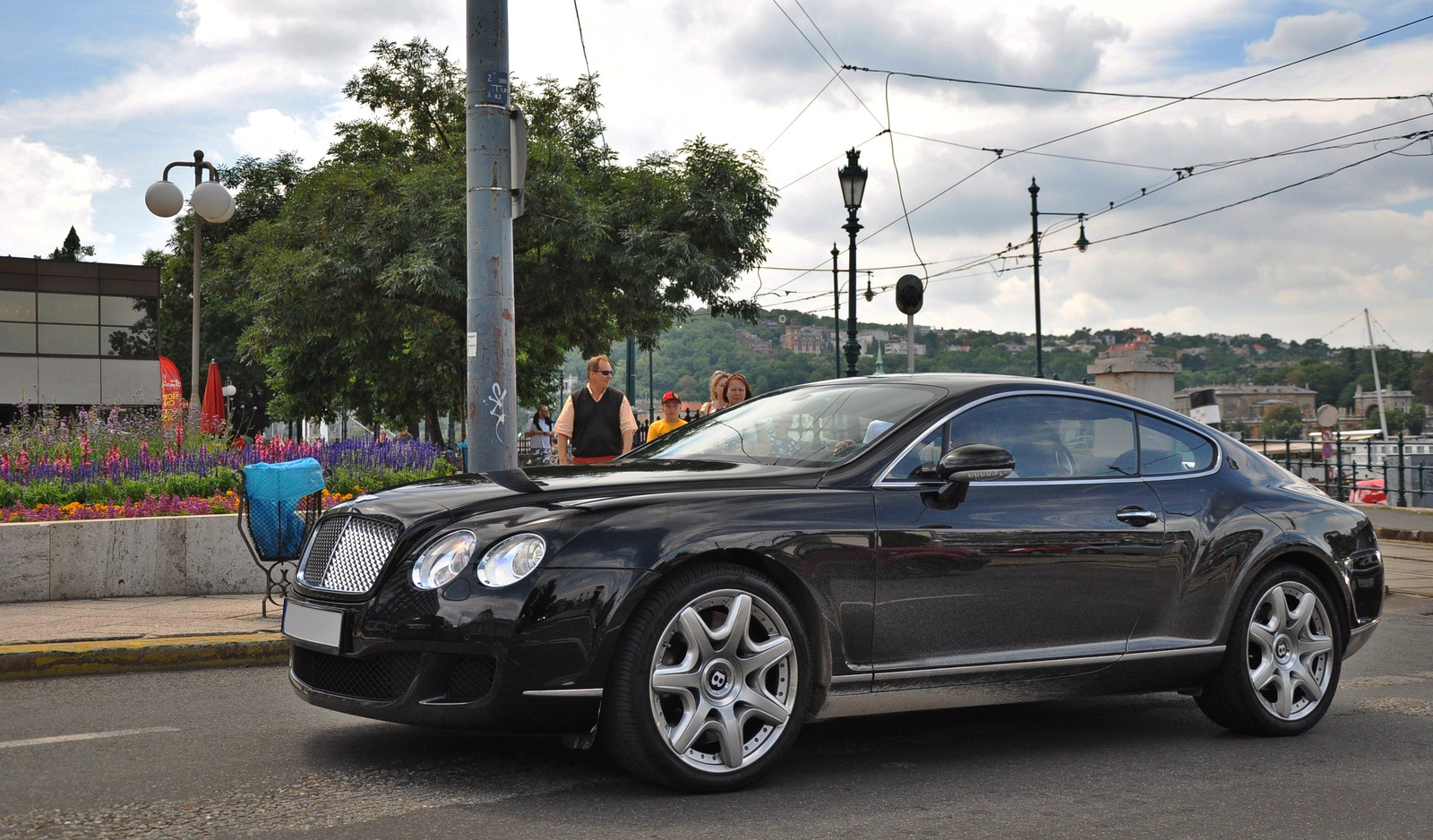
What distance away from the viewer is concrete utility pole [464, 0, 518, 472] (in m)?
8.68

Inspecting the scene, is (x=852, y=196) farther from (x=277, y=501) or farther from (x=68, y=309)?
(x=68, y=309)

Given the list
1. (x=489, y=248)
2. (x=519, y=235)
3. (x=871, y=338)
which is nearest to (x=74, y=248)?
(x=871, y=338)

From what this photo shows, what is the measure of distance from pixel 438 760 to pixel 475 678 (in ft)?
2.58

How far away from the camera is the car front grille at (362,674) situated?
429cm

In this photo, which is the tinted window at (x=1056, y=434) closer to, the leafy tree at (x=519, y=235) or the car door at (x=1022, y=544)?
the car door at (x=1022, y=544)

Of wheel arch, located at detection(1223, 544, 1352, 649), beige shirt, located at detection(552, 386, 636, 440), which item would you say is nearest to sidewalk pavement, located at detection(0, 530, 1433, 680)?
beige shirt, located at detection(552, 386, 636, 440)

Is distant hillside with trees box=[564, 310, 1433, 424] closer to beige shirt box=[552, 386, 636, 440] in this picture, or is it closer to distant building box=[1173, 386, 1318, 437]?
distant building box=[1173, 386, 1318, 437]

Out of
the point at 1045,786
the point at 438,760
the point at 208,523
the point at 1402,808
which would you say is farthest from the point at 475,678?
the point at 208,523

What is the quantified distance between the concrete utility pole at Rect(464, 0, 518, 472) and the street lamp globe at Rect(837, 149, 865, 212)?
1040cm

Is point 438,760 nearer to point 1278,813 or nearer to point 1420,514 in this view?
point 1278,813

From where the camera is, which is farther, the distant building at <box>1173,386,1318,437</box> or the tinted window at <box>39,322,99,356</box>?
the distant building at <box>1173,386,1318,437</box>

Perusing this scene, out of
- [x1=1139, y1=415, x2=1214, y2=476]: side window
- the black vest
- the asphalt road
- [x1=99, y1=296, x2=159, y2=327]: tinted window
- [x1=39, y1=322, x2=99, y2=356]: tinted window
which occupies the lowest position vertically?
the asphalt road

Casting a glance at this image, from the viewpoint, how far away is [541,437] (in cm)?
2777

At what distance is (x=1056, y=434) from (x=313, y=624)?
2884 mm
